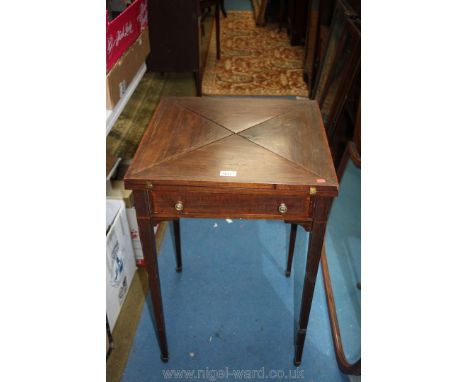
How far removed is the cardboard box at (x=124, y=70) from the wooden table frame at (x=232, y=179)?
0.34 metres

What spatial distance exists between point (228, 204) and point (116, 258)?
72 cm

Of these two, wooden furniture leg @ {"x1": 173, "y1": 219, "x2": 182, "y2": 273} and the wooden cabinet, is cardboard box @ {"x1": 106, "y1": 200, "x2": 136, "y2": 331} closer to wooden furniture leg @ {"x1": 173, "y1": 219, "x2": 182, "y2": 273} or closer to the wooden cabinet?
wooden furniture leg @ {"x1": 173, "y1": 219, "x2": 182, "y2": 273}

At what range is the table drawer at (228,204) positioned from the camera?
1.15 meters

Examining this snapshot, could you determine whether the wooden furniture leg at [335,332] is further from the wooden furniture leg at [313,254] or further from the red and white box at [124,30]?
the red and white box at [124,30]

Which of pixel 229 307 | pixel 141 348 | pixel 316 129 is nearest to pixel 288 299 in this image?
pixel 229 307

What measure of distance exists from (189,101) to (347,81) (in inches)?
35.5

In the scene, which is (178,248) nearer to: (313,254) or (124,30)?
(313,254)

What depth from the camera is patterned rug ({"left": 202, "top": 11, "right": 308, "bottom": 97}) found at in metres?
3.75

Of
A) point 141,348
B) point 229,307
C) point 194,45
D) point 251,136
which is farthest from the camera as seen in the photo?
point 194,45

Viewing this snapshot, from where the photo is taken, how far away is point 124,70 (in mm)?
1801

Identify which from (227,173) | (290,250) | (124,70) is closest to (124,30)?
(124,70)

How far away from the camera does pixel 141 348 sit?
1.64 meters

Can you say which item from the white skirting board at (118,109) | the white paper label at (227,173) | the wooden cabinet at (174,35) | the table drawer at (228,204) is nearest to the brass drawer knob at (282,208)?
the table drawer at (228,204)

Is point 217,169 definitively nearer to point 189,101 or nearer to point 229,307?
point 189,101
